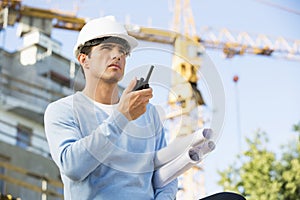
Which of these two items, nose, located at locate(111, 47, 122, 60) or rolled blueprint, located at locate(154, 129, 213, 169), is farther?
nose, located at locate(111, 47, 122, 60)

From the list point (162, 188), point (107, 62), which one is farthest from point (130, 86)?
point (162, 188)

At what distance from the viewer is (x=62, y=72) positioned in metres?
13.1

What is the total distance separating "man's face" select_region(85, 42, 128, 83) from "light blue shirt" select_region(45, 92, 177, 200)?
0.06 meters

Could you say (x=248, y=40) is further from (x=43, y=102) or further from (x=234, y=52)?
(x=43, y=102)

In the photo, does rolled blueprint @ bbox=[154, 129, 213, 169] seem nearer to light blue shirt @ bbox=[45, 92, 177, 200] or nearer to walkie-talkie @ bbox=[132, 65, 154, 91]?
light blue shirt @ bbox=[45, 92, 177, 200]

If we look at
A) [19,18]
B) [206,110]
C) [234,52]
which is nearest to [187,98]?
[206,110]

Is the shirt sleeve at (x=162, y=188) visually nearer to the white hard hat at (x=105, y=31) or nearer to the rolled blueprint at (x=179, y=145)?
the rolled blueprint at (x=179, y=145)

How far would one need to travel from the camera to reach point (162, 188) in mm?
1494

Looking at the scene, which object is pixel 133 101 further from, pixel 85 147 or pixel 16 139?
pixel 16 139

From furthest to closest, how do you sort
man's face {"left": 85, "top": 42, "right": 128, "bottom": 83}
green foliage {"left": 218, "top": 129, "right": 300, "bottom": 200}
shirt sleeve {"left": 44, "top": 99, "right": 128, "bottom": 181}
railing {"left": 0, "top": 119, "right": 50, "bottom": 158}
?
railing {"left": 0, "top": 119, "right": 50, "bottom": 158}
green foliage {"left": 218, "top": 129, "right": 300, "bottom": 200}
man's face {"left": 85, "top": 42, "right": 128, "bottom": 83}
shirt sleeve {"left": 44, "top": 99, "right": 128, "bottom": 181}

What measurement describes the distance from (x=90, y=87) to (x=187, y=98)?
224 millimetres

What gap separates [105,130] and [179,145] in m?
0.16

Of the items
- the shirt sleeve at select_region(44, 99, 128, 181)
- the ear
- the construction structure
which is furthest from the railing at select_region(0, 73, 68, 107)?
the shirt sleeve at select_region(44, 99, 128, 181)

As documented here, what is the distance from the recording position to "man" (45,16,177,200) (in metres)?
1.35
